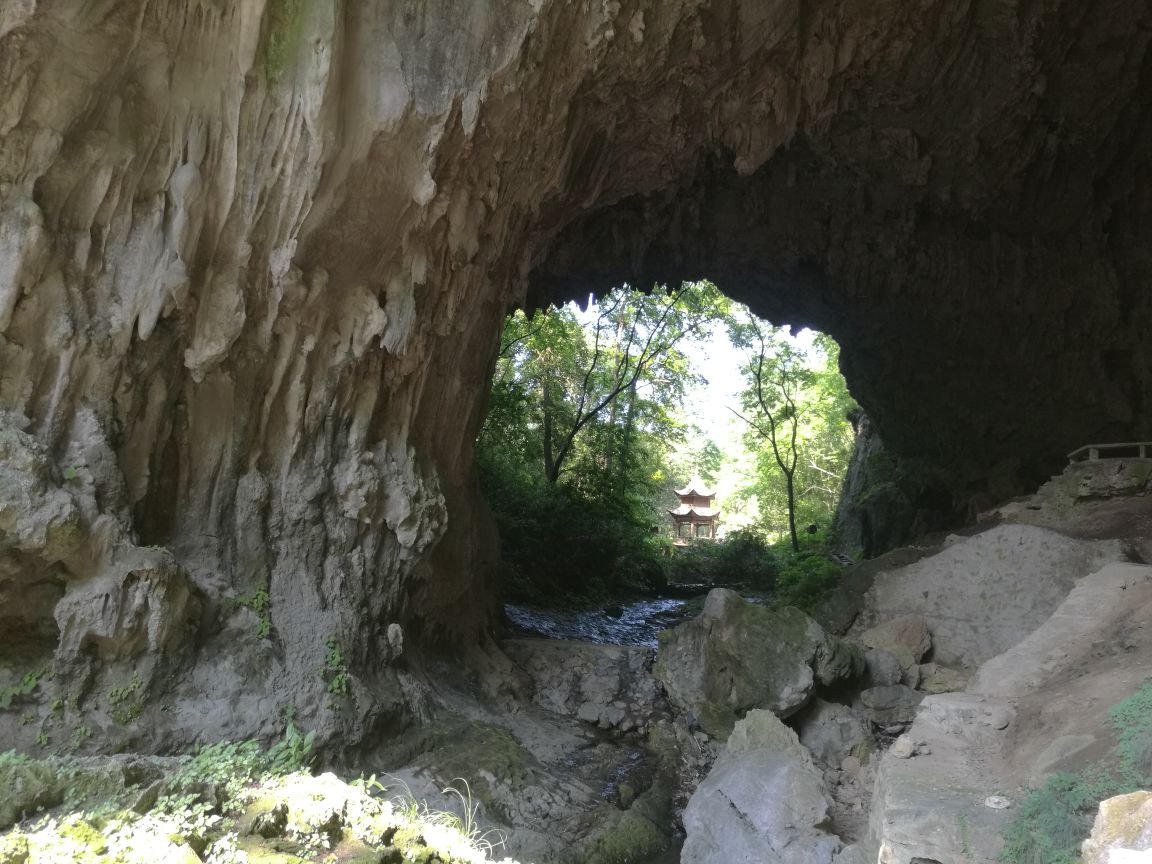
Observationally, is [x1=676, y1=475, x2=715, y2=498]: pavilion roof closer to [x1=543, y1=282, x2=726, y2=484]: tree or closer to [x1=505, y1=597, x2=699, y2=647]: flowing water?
[x1=543, y1=282, x2=726, y2=484]: tree

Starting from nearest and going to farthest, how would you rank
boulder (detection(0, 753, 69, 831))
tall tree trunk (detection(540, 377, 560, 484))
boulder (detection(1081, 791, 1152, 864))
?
boulder (detection(1081, 791, 1152, 864)), boulder (detection(0, 753, 69, 831)), tall tree trunk (detection(540, 377, 560, 484))

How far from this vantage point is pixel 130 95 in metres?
6.04

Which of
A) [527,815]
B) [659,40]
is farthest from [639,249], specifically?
[527,815]

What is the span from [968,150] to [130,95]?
462 inches

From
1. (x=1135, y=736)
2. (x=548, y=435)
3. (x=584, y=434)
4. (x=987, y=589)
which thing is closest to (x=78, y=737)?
(x=1135, y=736)

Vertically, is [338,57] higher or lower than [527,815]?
higher

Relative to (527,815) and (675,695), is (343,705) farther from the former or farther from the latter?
(675,695)

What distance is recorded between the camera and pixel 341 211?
274 inches

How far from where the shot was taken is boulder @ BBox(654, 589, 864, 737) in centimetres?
818

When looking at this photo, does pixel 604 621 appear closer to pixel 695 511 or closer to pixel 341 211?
pixel 341 211

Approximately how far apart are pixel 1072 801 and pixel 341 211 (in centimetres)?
717

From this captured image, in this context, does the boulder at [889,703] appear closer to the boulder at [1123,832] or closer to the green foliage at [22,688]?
the boulder at [1123,832]

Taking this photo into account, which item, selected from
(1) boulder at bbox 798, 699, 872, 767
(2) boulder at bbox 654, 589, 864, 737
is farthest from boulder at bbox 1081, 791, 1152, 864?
(2) boulder at bbox 654, 589, 864, 737

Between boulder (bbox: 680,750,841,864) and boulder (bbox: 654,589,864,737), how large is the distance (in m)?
1.44
